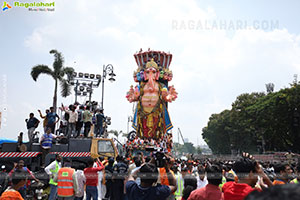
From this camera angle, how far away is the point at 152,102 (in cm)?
2227

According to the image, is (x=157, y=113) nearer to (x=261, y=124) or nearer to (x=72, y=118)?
(x=72, y=118)

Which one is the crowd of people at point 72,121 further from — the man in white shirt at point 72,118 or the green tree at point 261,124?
the green tree at point 261,124

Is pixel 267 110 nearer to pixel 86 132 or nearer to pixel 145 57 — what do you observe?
pixel 145 57

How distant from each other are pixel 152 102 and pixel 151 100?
0.68ft

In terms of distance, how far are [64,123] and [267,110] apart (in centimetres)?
2769

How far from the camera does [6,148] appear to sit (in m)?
8.16

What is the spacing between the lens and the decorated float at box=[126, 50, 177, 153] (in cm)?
2227

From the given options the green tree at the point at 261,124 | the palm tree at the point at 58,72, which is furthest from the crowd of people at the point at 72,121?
the green tree at the point at 261,124

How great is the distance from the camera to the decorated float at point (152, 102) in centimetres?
2227

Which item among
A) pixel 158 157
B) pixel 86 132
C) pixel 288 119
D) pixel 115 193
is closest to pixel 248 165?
pixel 158 157

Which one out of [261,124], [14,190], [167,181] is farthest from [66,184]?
[261,124]

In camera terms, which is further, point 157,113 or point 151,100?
point 157,113

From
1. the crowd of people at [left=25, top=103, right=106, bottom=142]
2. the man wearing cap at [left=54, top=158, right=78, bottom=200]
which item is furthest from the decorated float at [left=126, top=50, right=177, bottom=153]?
the man wearing cap at [left=54, top=158, right=78, bottom=200]

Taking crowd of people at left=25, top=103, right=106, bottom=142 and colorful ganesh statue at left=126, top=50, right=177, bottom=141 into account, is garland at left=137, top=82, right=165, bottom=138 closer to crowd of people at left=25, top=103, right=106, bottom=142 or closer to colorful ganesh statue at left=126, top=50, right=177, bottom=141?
colorful ganesh statue at left=126, top=50, right=177, bottom=141
